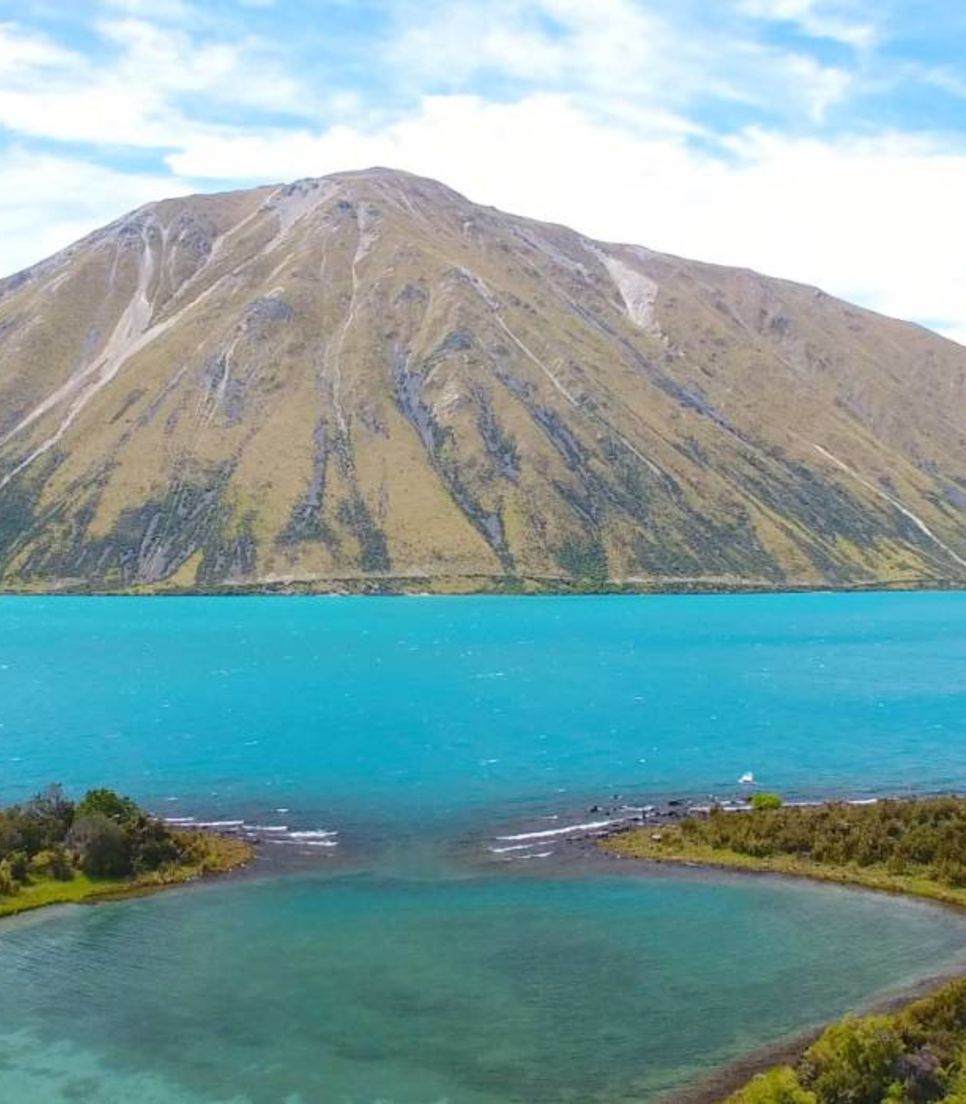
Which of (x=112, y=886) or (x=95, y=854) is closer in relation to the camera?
(x=112, y=886)

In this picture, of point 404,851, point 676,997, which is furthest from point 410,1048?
point 404,851

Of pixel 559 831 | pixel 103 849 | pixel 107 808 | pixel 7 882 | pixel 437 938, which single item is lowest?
pixel 437 938

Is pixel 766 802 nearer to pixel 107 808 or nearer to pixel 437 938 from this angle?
pixel 437 938

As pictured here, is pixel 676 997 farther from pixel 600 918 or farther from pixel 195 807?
pixel 195 807

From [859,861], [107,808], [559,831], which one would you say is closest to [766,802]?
[859,861]

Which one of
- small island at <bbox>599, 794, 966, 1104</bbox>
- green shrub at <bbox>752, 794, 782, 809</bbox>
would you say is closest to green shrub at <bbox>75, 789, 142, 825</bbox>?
small island at <bbox>599, 794, 966, 1104</bbox>

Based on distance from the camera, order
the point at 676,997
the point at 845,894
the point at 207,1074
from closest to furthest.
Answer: the point at 207,1074 < the point at 676,997 < the point at 845,894

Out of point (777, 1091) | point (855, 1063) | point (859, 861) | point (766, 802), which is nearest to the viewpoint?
point (777, 1091)
